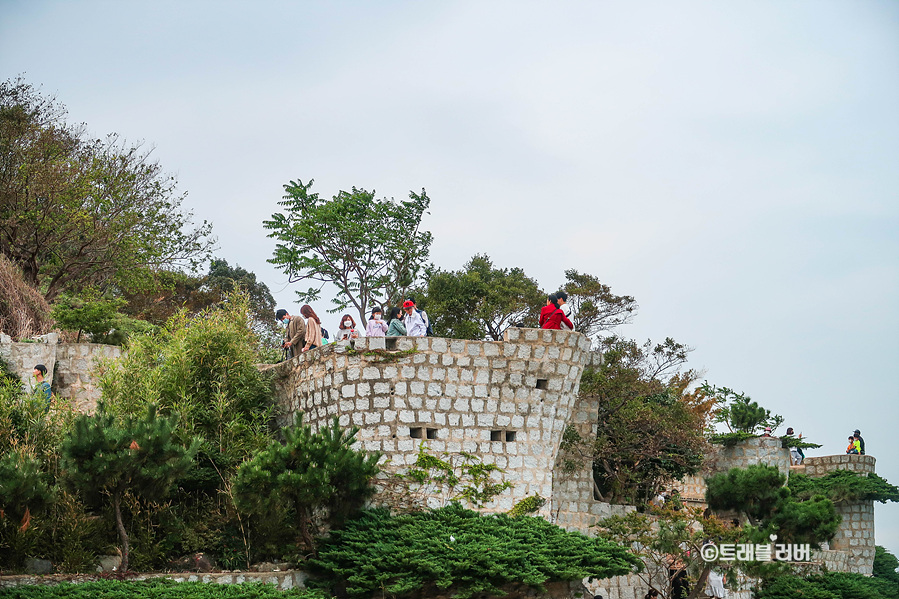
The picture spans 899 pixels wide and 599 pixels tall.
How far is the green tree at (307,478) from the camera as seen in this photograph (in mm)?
12680

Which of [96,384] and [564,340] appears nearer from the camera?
[564,340]

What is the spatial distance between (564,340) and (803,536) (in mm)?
7309

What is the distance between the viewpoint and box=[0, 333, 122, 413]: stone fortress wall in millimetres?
16500

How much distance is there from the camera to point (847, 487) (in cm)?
2552

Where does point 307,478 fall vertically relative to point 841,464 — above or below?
below

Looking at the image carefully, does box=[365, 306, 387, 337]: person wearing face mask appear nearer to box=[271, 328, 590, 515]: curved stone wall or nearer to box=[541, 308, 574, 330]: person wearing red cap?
box=[271, 328, 590, 515]: curved stone wall

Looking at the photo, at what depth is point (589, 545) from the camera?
13.9 meters

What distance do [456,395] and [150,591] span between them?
5.36 m

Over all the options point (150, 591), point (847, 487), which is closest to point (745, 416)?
point (847, 487)

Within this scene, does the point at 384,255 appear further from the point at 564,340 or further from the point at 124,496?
the point at 124,496

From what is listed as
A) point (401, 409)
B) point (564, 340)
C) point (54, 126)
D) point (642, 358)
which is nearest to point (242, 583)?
point (401, 409)

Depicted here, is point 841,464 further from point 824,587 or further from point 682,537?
point 682,537

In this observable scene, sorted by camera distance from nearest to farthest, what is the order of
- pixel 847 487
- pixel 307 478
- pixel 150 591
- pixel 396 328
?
pixel 150 591 < pixel 307 478 < pixel 396 328 < pixel 847 487

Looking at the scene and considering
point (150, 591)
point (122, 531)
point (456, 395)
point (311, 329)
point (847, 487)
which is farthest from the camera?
point (847, 487)
